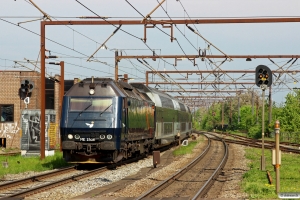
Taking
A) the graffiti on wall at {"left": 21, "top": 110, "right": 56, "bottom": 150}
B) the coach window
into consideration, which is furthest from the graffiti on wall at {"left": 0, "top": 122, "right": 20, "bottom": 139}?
the graffiti on wall at {"left": 21, "top": 110, "right": 56, "bottom": 150}

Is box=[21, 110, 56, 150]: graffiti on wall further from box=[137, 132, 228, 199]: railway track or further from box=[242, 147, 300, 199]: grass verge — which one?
box=[242, 147, 300, 199]: grass verge

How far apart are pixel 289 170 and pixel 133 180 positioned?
6054 mm

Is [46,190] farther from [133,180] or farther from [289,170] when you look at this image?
[289,170]

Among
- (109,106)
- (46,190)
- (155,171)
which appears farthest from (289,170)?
(46,190)

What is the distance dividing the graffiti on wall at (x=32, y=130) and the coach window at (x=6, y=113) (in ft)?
52.9

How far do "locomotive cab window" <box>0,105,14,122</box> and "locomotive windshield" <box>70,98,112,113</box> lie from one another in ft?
83.1

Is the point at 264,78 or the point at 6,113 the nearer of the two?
the point at 264,78

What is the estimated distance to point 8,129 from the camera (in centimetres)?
4512

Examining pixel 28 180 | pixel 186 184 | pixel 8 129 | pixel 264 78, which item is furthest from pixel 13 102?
pixel 186 184

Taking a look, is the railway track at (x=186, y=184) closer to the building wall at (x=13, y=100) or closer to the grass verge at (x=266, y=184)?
the grass verge at (x=266, y=184)

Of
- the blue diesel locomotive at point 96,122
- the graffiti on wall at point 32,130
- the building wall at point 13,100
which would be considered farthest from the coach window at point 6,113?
the blue diesel locomotive at point 96,122

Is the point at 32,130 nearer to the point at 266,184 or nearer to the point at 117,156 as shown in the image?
the point at 117,156

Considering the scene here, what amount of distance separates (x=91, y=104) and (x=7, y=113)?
25976 millimetres

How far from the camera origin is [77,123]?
2080 cm
